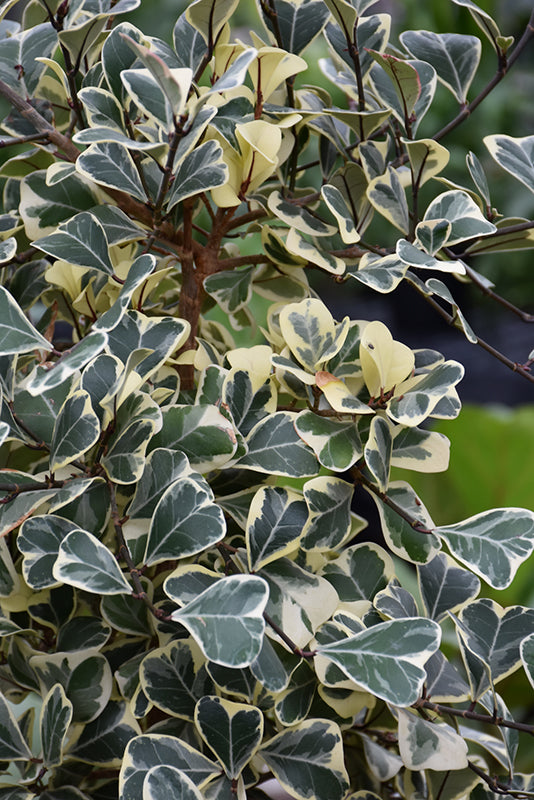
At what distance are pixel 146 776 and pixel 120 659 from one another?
0.44 ft

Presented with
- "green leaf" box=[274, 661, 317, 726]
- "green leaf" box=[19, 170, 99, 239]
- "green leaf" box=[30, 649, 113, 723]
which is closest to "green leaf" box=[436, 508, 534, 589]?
"green leaf" box=[274, 661, 317, 726]

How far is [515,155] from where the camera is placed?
20.6 inches

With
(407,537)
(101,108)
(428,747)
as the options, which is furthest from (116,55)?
(428,747)

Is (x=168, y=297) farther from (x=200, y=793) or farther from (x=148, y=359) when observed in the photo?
(x=200, y=793)

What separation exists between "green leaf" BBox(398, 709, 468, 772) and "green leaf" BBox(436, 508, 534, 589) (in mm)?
98

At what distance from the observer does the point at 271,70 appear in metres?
0.49

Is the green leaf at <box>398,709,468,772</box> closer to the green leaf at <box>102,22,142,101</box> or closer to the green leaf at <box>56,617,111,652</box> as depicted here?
the green leaf at <box>56,617,111,652</box>

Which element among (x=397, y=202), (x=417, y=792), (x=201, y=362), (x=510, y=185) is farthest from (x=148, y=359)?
(x=510, y=185)

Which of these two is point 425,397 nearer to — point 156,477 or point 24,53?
point 156,477

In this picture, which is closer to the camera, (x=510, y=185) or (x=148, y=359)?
(x=148, y=359)

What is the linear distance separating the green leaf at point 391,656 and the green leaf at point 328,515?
71mm

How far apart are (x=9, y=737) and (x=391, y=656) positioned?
0.24m

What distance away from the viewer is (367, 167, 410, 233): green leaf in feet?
1.67

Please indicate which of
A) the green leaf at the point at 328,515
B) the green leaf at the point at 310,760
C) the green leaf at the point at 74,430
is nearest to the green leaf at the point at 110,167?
the green leaf at the point at 74,430
